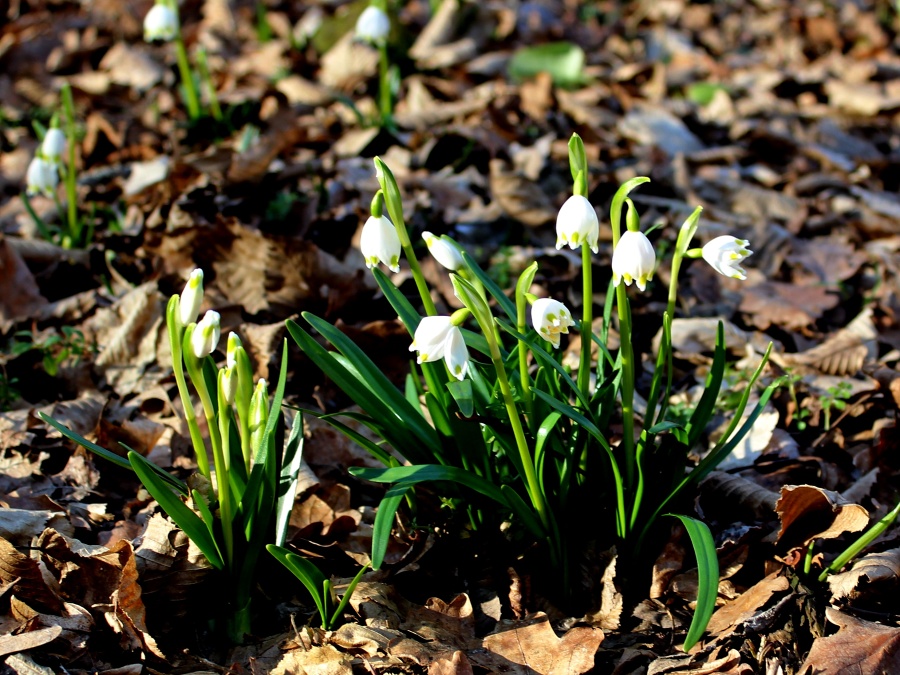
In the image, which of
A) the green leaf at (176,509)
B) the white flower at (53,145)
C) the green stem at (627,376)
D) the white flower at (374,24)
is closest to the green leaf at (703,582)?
the green stem at (627,376)

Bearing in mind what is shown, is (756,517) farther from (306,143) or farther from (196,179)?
(306,143)

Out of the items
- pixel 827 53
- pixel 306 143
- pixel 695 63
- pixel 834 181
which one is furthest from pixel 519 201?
pixel 827 53

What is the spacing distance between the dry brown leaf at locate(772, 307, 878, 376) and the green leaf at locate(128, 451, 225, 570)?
75.9 inches

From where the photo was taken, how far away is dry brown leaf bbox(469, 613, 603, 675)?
66.0 inches

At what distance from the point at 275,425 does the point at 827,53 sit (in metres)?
6.10

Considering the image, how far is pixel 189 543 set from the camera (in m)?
1.83

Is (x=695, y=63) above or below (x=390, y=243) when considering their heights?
below

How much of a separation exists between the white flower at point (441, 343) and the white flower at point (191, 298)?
1.30 feet

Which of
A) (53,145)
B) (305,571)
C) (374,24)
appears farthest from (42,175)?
(305,571)

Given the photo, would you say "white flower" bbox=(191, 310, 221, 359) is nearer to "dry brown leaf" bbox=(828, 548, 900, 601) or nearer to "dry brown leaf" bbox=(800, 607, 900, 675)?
"dry brown leaf" bbox=(800, 607, 900, 675)

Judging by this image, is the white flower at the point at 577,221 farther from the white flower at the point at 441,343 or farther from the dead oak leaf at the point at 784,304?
the dead oak leaf at the point at 784,304

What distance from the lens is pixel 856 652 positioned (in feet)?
5.27

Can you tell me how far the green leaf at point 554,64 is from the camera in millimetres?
5094

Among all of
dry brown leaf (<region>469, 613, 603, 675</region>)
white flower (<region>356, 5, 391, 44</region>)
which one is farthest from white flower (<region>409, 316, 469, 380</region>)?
white flower (<region>356, 5, 391, 44</region>)
